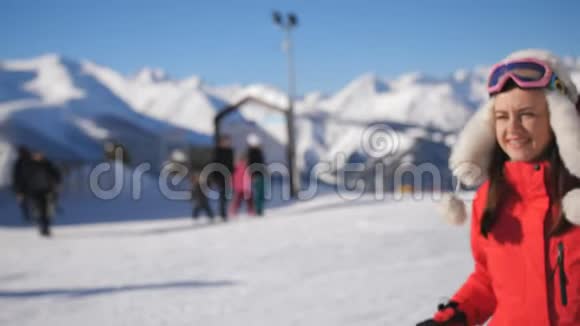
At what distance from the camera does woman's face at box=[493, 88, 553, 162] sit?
3.83 feet

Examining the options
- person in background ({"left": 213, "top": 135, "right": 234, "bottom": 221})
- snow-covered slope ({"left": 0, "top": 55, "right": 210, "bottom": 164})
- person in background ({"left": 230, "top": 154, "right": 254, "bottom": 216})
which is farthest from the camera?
snow-covered slope ({"left": 0, "top": 55, "right": 210, "bottom": 164})

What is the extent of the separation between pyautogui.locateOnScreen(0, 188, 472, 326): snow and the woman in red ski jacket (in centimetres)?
36

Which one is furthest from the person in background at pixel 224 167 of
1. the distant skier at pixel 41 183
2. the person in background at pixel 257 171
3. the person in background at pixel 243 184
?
the distant skier at pixel 41 183

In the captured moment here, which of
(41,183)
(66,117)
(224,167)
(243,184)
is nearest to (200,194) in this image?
(224,167)

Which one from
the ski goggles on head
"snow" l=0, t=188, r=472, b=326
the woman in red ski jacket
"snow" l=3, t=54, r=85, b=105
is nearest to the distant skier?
"snow" l=0, t=188, r=472, b=326

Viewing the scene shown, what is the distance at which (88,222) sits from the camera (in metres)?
10.5

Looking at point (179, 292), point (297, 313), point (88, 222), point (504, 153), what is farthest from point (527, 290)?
point (88, 222)

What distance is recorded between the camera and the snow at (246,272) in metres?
3.39

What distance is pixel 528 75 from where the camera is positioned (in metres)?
1.18

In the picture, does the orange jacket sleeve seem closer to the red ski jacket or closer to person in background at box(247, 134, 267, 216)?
the red ski jacket

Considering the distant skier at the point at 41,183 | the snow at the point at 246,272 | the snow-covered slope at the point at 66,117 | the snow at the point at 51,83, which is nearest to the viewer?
the snow at the point at 246,272

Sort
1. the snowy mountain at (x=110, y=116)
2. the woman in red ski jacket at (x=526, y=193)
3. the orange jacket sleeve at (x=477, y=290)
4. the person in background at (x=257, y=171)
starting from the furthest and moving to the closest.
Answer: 1. the snowy mountain at (x=110, y=116)
2. the person in background at (x=257, y=171)
3. the orange jacket sleeve at (x=477, y=290)
4. the woman in red ski jacket at (x=526, y=193)

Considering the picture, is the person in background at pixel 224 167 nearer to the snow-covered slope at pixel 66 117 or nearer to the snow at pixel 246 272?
the snow at pixel 246 272

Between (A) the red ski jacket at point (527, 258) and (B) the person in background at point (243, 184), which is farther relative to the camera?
(B) the person in background at point (243, 184)
